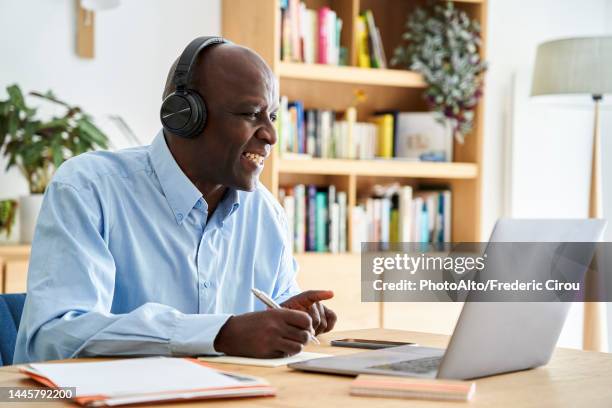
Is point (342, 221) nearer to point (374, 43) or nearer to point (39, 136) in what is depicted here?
point (374, 43)

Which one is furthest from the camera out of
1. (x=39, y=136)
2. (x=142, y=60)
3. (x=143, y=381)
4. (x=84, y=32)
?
(x=142, y=60)

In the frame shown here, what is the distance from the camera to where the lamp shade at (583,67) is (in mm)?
3785

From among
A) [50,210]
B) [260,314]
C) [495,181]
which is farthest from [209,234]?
[495,181]

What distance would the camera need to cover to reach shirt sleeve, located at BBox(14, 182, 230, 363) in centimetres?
137

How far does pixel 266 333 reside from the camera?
1.34 m

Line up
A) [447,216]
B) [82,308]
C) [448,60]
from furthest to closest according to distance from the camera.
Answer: [447,216], [448,60], [82,308]

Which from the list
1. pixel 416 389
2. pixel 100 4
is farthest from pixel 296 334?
pixel 100 4

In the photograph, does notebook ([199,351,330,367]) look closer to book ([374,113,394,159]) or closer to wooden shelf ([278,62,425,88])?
wooden shelf ([278,62,425,88])

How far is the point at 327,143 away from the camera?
12.8 ft

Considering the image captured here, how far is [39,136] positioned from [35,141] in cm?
4

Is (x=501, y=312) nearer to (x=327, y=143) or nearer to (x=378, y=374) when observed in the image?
(x=378, y=374)

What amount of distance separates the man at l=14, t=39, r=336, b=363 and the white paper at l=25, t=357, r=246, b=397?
158mm

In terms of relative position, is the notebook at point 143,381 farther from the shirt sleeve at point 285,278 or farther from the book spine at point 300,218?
the book spine at point 300,218

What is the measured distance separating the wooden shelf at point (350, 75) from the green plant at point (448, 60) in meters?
0.05
